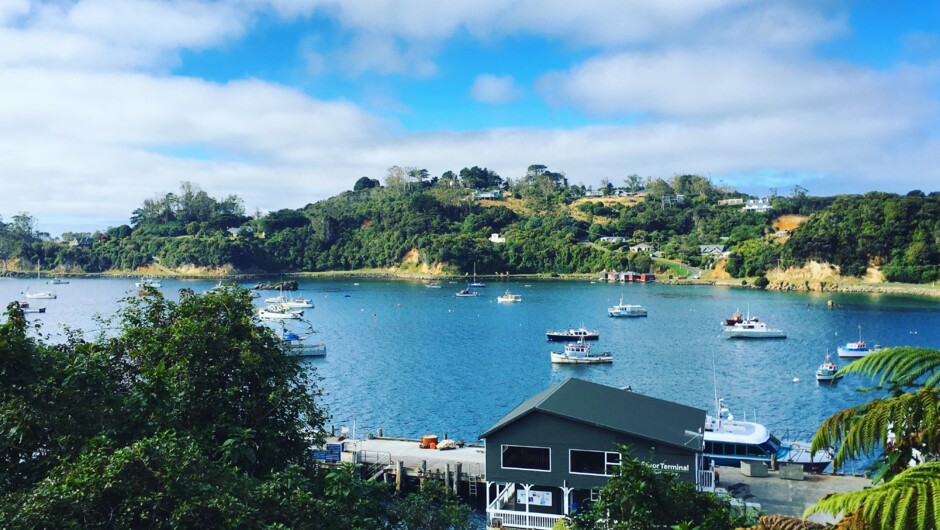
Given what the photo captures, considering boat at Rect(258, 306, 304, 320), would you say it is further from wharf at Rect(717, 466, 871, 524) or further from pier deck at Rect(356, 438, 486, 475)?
wharf at Rect(717, 466, 871, 524)

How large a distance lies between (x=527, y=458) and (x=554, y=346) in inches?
2048

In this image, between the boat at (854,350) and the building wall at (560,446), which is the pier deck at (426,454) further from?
the boat at (854,350)

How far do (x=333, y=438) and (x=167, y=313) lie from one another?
1822 cm

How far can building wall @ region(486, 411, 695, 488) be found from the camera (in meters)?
26.8

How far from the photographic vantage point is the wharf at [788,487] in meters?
28.8

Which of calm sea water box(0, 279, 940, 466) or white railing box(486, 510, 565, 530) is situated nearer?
white railing box(486, 510, 565, 530)

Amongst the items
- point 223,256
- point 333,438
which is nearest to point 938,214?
point 333,438

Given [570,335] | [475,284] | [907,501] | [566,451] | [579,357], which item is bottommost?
[579,357]

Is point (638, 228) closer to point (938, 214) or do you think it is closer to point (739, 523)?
point (938, 214)

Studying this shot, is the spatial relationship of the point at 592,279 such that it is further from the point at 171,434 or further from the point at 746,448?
the point at 171,434

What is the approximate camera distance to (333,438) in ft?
127

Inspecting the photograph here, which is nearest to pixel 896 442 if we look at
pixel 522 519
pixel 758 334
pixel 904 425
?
pixel 904 425

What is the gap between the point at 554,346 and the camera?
79625mm

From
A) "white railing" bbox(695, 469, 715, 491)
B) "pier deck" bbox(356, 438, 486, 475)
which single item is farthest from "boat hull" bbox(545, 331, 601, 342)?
"white railing" bbox(695, 469, 715, 491)
